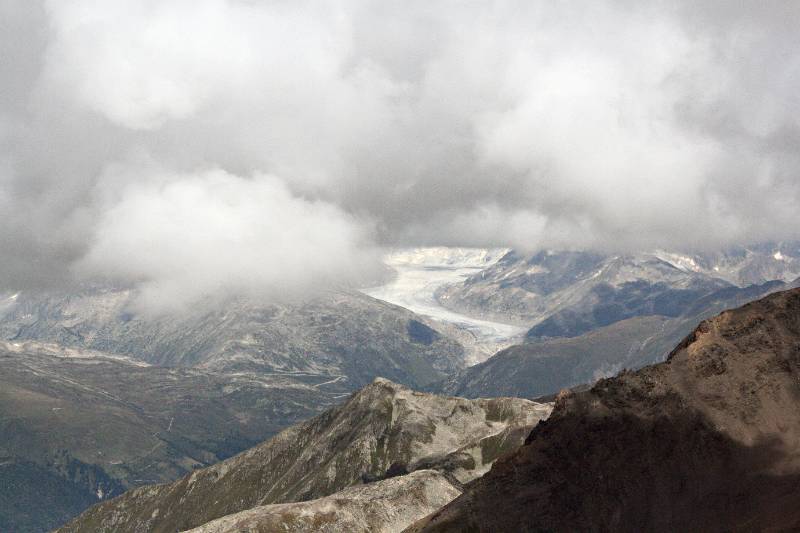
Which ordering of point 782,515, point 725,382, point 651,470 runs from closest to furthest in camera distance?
point 782,515 → point 651,470 → point 725,382

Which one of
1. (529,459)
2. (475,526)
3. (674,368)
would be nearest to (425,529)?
(475,526)

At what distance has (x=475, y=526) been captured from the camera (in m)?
172

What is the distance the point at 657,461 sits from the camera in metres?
178

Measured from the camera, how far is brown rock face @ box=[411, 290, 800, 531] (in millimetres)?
167250

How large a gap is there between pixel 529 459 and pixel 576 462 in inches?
424

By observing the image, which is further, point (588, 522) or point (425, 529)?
point (425, 529)

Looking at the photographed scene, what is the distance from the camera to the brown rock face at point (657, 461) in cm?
16725

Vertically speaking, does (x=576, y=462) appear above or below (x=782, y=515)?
above

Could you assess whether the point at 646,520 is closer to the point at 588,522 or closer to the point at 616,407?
the point at 588,522

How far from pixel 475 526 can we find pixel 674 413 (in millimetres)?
57400

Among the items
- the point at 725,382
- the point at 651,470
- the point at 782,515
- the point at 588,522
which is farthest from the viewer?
the point at 725,382

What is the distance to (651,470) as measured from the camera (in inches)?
6964

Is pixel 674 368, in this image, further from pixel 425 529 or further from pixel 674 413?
pixel 425 529

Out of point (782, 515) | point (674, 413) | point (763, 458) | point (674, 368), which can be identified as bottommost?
point (782, 515)
